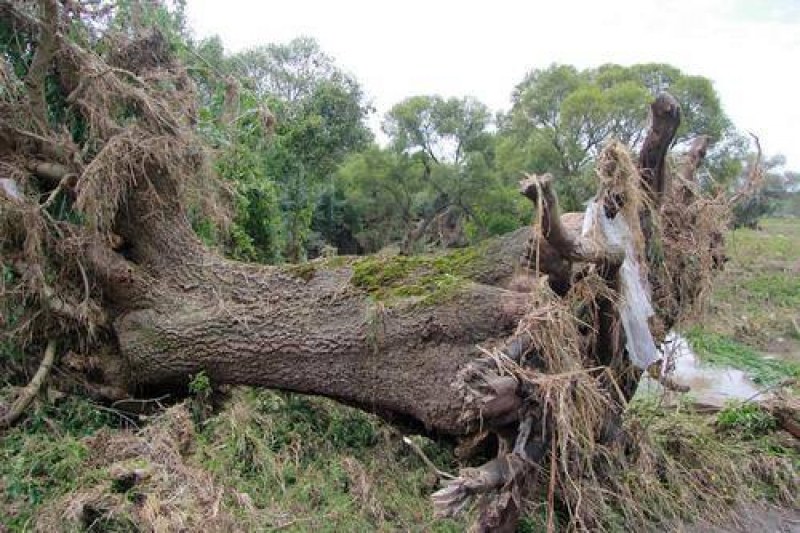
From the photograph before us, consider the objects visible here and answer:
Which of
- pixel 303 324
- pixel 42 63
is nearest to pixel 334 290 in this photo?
pixel 303 324

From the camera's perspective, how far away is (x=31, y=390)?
4.10 meters

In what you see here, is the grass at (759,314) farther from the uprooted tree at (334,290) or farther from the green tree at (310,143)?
the green tree at (310,143)

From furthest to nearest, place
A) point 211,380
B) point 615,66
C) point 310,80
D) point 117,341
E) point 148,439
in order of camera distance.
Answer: point 615,66 < point 310,80 < point 117,341 < point 211,380 < point 148,439

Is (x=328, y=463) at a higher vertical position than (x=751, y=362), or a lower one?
higher

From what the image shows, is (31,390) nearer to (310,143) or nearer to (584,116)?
(310,143)

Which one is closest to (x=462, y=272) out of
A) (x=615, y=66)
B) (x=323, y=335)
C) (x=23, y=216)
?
(x=323, y=335)

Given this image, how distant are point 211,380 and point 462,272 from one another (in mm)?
1967

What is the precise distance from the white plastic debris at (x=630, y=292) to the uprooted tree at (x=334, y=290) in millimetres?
31

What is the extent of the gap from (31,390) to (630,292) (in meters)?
3.92

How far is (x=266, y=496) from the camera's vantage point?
3.57 meters

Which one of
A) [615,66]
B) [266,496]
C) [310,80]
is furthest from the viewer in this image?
[615,66]

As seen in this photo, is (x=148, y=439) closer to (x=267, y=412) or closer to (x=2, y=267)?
(x=267, y=412)

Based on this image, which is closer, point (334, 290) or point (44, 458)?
point (44, 458)

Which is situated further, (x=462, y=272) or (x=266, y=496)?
(x=462, y=272)
